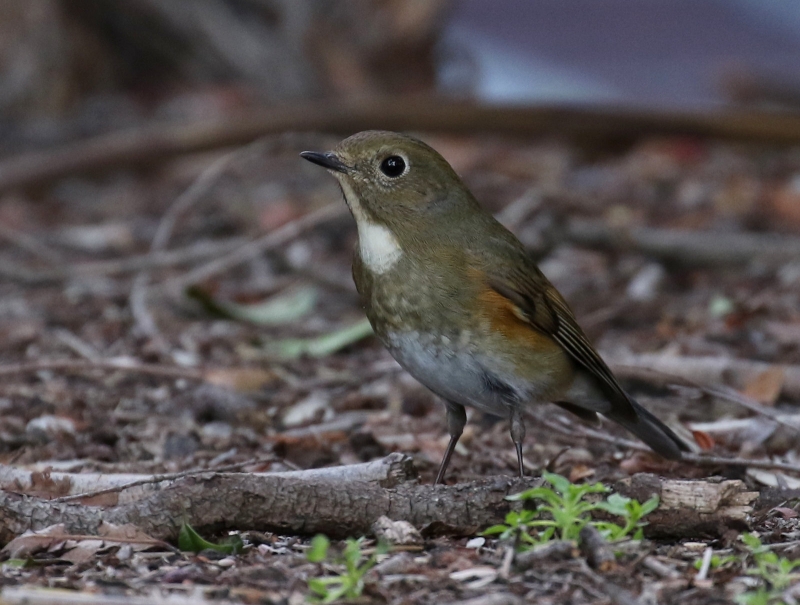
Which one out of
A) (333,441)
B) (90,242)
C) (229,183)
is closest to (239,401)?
(333,441)

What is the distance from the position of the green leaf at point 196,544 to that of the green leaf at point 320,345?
2970 millimetres

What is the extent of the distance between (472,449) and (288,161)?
22.8 ft

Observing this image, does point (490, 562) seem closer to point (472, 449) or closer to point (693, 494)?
point (693, 494)

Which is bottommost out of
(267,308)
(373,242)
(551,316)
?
(267,308)

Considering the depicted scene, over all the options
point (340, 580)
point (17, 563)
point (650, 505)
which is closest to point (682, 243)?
point (650, 505)

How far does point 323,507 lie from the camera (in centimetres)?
350

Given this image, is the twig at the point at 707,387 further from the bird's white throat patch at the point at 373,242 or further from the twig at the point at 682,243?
the twig at the point at 682,243

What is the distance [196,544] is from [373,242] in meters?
1.46

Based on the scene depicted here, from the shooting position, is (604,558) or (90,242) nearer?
(604,558)

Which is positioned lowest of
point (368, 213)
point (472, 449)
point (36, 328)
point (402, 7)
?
point (472, 449)

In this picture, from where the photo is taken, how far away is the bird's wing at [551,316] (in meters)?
4.39

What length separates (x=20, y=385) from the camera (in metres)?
5.77

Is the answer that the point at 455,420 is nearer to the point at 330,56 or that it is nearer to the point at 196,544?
the point at 196,544

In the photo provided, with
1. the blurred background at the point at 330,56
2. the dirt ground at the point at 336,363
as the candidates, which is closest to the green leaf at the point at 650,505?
the dirt ground at the point at 336,363
